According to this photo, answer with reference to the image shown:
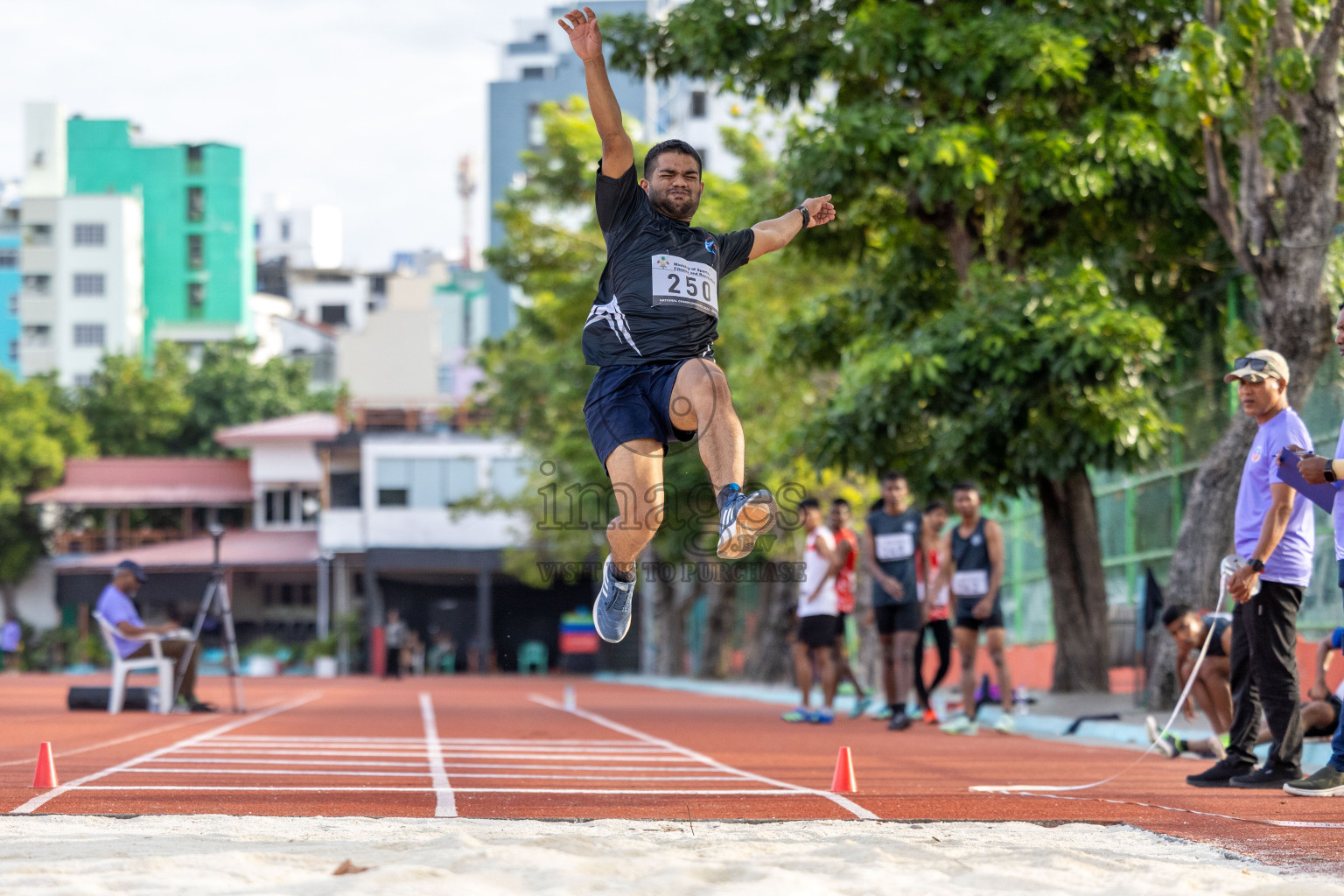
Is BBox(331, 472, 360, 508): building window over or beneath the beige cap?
over

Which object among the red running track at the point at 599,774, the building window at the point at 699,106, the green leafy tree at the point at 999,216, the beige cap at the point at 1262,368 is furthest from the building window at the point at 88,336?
the beige cap at the point at 1262,368

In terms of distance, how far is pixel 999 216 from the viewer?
1681 cm

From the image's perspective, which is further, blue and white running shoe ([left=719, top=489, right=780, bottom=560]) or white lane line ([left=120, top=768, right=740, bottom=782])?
white lane line ([left=120, top=768, right=740, bottom=782])

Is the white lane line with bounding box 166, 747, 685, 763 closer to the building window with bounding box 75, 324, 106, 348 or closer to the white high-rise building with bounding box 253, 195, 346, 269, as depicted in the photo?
the building window with bounding box 75, 324, 106, 348

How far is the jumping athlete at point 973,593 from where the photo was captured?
42.1 feet

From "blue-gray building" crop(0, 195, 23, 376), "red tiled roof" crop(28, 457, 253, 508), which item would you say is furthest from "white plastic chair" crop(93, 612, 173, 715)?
"blue-gray building" crop(0, 195, 23, 376)

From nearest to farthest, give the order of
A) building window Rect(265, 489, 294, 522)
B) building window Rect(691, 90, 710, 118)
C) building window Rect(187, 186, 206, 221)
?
building window Rect(265, 489, 294, 522) < building window Rect(691, 90, 710, 118) < building window Rect(187, 186, 206, 221)

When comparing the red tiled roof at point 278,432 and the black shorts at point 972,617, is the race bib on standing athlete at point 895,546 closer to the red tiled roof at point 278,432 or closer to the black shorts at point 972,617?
the black shorts at point 972,617

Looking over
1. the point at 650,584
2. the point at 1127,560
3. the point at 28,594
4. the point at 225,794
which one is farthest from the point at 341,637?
the point at 225,794

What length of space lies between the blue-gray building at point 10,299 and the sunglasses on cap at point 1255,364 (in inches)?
3030

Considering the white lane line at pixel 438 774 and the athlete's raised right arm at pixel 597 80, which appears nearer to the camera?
the athlete's raised right arm at pixel 597 80

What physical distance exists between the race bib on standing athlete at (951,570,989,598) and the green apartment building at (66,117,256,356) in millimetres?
66953

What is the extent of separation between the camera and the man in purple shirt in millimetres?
7461

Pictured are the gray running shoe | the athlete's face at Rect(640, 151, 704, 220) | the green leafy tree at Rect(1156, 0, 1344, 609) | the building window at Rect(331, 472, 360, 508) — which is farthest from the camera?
the building window at Rect(331, 472, 360, 508)
